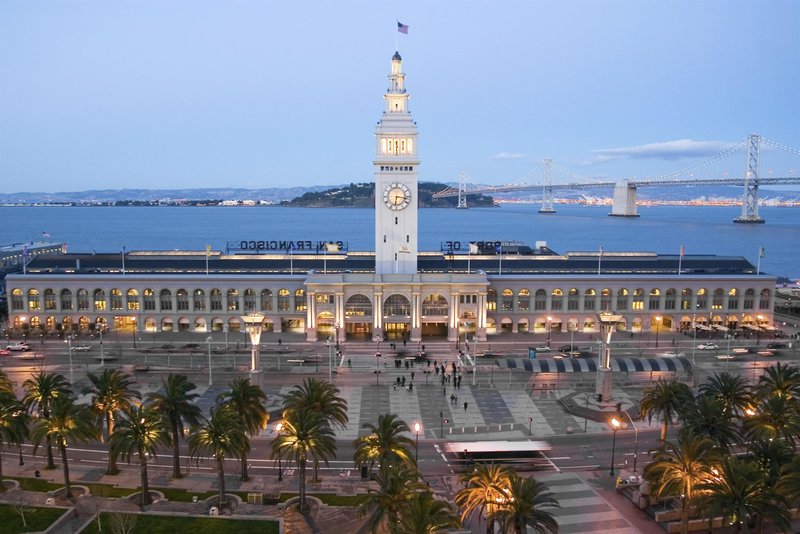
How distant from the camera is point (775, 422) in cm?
4544

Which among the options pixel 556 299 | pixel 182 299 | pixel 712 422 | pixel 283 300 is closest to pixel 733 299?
pixel 556 299

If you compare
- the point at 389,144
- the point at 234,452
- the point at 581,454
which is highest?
the point at 389,144

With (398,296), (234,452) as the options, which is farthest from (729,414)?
(398,296)

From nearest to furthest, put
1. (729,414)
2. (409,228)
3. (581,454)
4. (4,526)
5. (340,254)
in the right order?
(4,526) < (729,414) < (581,454) < (409,228) < (340,254)

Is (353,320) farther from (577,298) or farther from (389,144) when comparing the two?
(577,298)

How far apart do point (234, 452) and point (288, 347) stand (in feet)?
151

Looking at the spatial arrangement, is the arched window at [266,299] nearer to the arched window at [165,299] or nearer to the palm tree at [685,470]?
the arched window at [165,299]

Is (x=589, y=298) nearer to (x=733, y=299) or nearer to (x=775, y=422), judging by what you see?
(x=733, y=299)

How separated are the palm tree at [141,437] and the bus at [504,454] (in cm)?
2190

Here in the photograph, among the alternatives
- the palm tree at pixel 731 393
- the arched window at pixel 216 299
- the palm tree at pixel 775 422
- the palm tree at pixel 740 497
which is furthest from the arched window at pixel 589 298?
the palm tree at pixel 740 497

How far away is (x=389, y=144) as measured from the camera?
3597 inches

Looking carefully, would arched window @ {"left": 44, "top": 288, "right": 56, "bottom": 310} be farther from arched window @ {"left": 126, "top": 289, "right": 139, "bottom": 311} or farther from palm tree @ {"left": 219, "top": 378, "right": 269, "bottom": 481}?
palm tree @ {"left": 219, "top": 378, "right": 269, "bottom": 481}

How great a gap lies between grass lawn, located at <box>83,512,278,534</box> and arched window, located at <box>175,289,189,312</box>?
5829 centimetres

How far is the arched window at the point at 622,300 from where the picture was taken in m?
99.8
